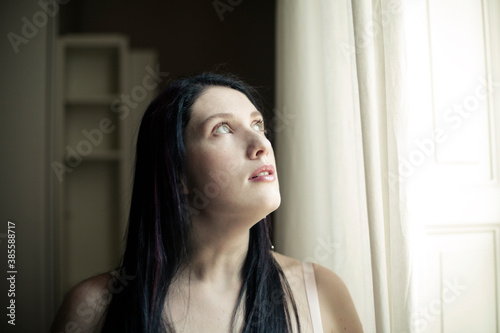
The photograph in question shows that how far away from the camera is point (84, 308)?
0.89m

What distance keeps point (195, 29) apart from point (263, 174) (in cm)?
170

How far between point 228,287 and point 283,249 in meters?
0.48

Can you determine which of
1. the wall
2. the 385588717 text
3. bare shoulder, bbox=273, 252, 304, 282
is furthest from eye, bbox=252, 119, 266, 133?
the 385588717 text

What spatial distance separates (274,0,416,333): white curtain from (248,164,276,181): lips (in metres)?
0.27

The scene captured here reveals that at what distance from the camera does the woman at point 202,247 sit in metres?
0.84

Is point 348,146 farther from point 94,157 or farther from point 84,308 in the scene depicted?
point 94,157

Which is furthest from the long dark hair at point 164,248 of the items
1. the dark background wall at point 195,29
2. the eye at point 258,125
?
the dark background wall at point 195,29

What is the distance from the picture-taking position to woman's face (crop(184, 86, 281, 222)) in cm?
83

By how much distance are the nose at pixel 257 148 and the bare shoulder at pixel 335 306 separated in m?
0.39

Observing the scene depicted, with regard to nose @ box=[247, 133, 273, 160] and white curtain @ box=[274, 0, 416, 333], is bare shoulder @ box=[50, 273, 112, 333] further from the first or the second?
white curtain @ box=[274, 0, 416, 333]

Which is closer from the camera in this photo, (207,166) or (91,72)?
(207,166)

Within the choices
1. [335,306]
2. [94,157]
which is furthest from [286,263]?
[94,157]

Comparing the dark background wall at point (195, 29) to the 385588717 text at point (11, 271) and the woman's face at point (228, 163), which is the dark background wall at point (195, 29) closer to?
the 385588717 text at point (11, 271)

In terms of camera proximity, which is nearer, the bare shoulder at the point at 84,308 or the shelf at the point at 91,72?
the bare shoulder at the point at 84,308
